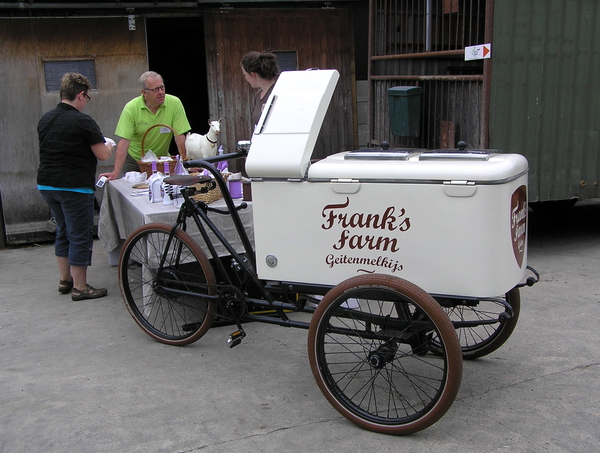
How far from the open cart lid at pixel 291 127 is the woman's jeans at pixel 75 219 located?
2260 mm

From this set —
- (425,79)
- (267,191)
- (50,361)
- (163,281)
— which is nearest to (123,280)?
(163,281)

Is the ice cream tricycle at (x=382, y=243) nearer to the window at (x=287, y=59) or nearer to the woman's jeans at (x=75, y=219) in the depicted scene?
the woman's jeans at (x=75, y=219)

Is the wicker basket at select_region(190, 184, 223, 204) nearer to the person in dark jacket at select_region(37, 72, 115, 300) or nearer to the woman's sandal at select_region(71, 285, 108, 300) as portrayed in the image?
the person in dark jacket at select_region(37, 72, 115, 300)

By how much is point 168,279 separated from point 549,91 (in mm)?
4043

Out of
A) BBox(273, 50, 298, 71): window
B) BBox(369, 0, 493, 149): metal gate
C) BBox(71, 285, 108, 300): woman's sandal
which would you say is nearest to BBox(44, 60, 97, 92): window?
BBox(273, 50, 298, 71): window

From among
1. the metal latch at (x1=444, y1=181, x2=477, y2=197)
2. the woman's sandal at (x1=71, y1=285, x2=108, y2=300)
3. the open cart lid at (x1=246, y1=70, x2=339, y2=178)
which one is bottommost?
the woman's sandal at (x1=71, y1=285, x2=108, y2=300)

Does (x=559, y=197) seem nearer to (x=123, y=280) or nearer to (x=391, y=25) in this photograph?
(x=391, y=25)

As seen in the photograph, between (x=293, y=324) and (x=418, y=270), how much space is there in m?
0.83

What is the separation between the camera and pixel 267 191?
3.15 metres

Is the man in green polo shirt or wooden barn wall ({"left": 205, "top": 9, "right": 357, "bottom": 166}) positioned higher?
wooden barn wall ({"left": 205, "top": 9, "right": 357, "bottom": 166})

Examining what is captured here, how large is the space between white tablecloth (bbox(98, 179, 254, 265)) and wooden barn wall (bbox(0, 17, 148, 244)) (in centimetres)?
195

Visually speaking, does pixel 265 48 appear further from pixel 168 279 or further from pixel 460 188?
pixel 460 188

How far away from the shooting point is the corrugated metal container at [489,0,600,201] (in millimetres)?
5637

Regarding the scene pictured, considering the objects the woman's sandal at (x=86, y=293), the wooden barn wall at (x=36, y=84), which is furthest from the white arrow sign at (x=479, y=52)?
the woman's sandal at (x=86, y=293)
